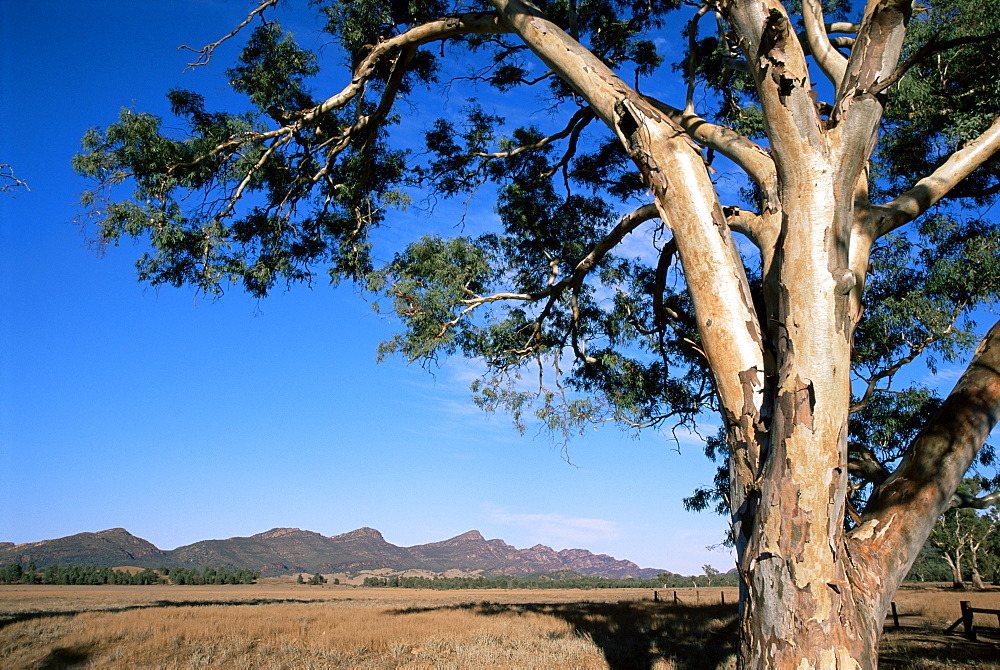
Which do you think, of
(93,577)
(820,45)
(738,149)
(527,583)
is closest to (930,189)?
(738,149)

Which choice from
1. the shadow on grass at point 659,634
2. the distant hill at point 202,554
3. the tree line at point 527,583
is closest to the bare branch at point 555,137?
the shadow on grass at point 659,634

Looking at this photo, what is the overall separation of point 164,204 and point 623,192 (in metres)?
5.90

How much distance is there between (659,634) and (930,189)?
8505mm

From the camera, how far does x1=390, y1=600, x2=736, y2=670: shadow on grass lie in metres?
7.20

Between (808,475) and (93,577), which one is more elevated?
(808,475)

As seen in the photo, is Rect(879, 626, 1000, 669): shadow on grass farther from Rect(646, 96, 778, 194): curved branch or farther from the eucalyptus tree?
Rect(646, 96, 778, 194): curved branch

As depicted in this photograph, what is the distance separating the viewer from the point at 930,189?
3.41 metres

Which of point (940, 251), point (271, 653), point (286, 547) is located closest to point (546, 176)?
point (940, 251)

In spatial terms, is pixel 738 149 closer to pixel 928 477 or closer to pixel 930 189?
pixel 930 189

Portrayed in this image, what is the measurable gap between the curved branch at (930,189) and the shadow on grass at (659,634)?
518 cm

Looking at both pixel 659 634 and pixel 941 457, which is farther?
pixel 659 634

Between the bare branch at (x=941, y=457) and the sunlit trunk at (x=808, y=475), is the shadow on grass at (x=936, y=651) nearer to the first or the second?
the bare branch at (x=941, y=457)

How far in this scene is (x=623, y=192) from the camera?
8.86m

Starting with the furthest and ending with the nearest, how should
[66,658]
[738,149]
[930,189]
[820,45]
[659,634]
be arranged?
[659,634]
[66,658]
[820,45]
[738,149]
[930,189]
